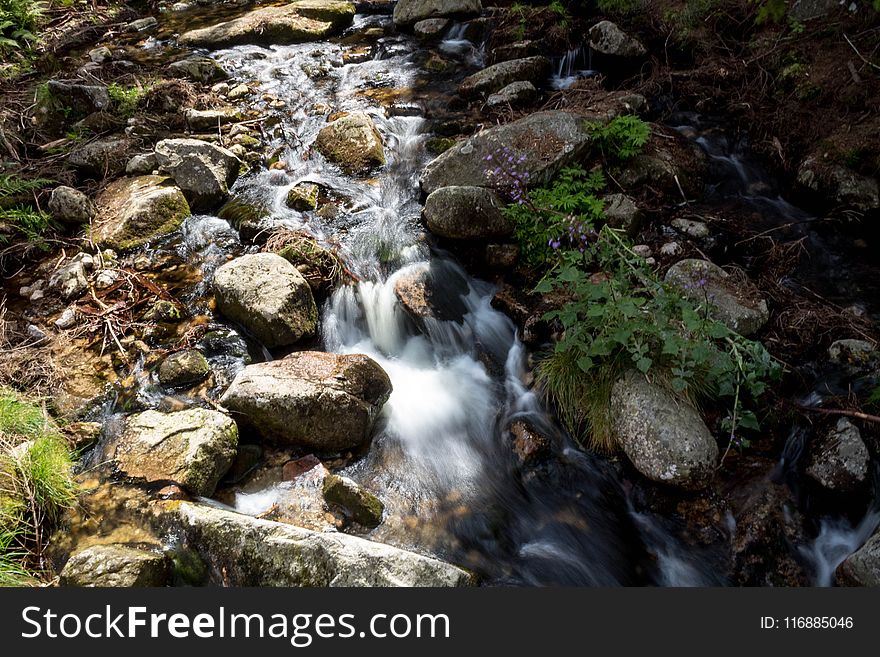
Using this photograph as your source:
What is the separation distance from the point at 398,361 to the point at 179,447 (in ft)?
6.57

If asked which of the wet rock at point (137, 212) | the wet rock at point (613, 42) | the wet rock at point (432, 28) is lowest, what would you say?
the wet rock at point (137, 212)

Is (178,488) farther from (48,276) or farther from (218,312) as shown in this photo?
(48,276)

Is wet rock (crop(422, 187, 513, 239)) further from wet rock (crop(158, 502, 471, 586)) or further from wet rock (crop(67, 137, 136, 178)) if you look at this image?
wet rock (crop(67, 137, 136, 178))

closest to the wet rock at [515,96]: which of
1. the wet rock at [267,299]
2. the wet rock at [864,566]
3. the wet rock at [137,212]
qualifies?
the wet rock at [267,299]

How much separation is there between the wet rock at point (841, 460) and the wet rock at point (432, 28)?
9.05 m

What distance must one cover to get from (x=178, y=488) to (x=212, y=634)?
1.30 meters

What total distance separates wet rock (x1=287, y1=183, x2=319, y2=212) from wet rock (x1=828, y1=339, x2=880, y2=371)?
17.3 feet

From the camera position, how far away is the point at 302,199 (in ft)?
20.4

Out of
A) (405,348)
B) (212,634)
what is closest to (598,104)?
(405,348)

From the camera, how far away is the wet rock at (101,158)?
6539mm

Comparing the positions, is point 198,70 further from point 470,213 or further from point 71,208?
point 470,213

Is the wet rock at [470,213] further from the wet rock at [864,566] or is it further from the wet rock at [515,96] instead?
the wet rock at [864,566]

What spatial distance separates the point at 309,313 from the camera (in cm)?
496

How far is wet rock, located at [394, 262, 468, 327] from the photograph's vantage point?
206 inches
